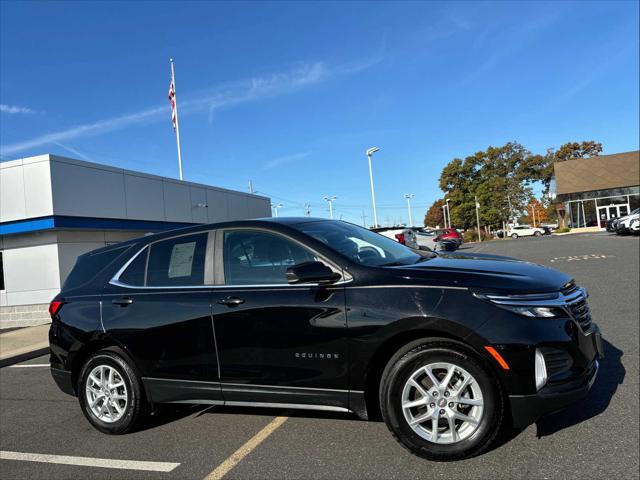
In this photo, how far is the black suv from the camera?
3.12 m

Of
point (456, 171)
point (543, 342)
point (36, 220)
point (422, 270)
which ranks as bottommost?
point (543, 342)

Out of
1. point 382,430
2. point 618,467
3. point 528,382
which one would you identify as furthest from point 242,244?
point 618,467

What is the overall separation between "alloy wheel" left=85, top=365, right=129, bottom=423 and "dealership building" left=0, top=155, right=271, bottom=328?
10.9 m

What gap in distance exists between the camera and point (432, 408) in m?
3.23

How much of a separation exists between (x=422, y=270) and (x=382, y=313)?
1.45ft

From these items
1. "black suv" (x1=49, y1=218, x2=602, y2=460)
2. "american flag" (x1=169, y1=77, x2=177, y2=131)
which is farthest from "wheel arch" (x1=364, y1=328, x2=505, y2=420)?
"american flag" (x1=169, y1=77, x2=177, y2=131)

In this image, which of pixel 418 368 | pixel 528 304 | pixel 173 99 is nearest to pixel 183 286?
pixel 418 368

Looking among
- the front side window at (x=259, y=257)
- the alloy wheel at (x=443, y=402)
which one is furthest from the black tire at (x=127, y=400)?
the alloy wheel at (x=443, y=402)

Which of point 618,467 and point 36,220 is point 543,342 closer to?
point 618,467

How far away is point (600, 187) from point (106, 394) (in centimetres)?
5228

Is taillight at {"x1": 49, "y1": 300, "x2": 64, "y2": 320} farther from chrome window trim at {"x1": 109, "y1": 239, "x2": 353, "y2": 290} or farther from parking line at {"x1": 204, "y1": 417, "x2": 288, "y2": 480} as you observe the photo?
parking line at {"x1": 204, "y1": 417, "x2": 288, "y2": 480}

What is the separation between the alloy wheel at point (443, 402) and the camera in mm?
3164

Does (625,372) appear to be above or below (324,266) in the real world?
below

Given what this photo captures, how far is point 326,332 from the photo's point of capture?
3467 mm
